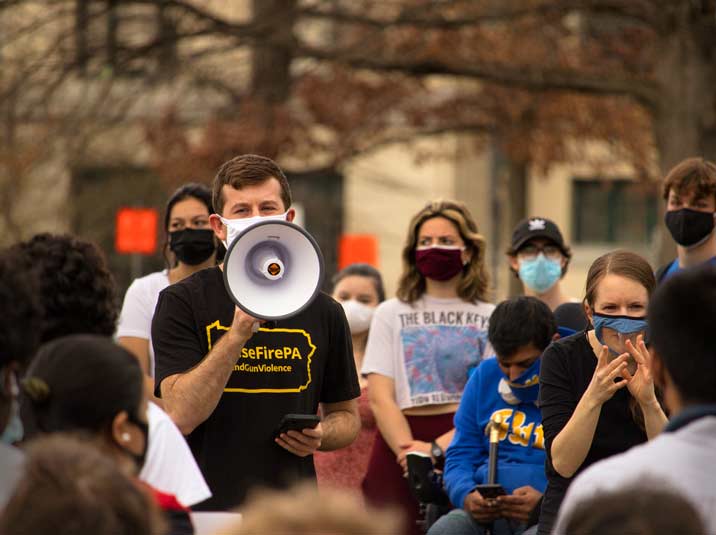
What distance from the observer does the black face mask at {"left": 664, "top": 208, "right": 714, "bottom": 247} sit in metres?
6.38

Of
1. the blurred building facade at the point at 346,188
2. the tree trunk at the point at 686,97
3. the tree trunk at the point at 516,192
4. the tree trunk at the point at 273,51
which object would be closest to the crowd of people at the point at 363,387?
the tree trunk at the point at 686,97

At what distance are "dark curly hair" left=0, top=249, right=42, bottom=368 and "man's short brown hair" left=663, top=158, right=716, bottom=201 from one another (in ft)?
12.6

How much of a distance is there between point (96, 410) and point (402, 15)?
10423mm

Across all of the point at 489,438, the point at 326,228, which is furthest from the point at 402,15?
the point at 326,228

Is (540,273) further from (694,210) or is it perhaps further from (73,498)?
(73,498)

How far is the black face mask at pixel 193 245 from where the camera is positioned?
20.5 ft

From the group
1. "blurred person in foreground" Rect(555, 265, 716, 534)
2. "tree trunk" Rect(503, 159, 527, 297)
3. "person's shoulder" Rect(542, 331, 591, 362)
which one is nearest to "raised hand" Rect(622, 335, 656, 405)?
"person's shoulder" Rect(542, 331, 591, 362)

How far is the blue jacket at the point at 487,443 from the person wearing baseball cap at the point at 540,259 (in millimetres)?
1135

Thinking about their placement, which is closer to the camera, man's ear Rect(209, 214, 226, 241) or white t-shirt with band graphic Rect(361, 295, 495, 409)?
man's ear Rect(209, 214, 226, 241)

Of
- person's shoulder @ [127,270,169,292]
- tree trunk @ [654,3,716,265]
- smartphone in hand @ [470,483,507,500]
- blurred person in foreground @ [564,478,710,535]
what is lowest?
smartphone in hand @ [470,483,507,500]

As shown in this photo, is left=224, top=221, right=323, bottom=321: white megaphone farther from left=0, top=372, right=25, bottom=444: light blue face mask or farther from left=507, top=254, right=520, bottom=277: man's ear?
left=507, top=254, right=520, bottom=277: man's ear

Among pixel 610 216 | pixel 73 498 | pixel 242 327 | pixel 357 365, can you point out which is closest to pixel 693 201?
pixel 357 365

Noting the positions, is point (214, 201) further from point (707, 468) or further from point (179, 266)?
point (707, 468)

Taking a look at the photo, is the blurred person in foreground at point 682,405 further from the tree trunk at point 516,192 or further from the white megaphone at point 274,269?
the tree trunk at point 516,192
